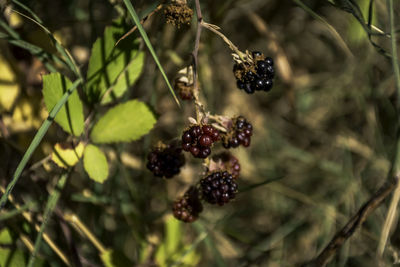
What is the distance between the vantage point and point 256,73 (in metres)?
0.83

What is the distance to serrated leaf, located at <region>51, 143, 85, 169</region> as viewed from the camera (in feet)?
2.88

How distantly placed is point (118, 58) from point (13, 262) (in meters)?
0.53

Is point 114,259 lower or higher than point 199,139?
lower

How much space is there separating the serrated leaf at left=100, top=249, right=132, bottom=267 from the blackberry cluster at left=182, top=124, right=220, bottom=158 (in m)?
0.43

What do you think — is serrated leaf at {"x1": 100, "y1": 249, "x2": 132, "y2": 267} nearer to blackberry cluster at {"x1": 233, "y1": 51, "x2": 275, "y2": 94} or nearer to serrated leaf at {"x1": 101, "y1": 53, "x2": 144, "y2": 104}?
serrated leaf at {"x1": 101, "y1": 53, "x2": 144, "y2": 104}

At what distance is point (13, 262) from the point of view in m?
0.90

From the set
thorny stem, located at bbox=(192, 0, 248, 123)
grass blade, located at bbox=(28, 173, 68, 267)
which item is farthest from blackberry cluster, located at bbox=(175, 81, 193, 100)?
grass blade, located at bbox=(28, 173, 68, 267)

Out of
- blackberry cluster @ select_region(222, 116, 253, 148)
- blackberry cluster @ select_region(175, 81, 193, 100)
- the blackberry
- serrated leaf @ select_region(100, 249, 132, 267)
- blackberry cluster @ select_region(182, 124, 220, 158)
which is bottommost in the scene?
serrated leaf @ select_region(100, 249, 132, 267)

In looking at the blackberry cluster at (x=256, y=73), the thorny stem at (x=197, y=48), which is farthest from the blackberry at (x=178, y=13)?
the blackberry cluster at (x=256, y=73)

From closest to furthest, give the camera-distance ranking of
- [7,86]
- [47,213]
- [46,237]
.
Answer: [47,213]
[46,237]
[7,86]

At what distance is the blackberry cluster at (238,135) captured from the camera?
0.89 meters

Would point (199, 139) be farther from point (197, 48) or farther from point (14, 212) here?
point (14, 212)

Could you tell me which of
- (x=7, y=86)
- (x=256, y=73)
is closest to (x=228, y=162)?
(x=256, y=73)

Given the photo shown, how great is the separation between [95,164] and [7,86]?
0.43 meters
